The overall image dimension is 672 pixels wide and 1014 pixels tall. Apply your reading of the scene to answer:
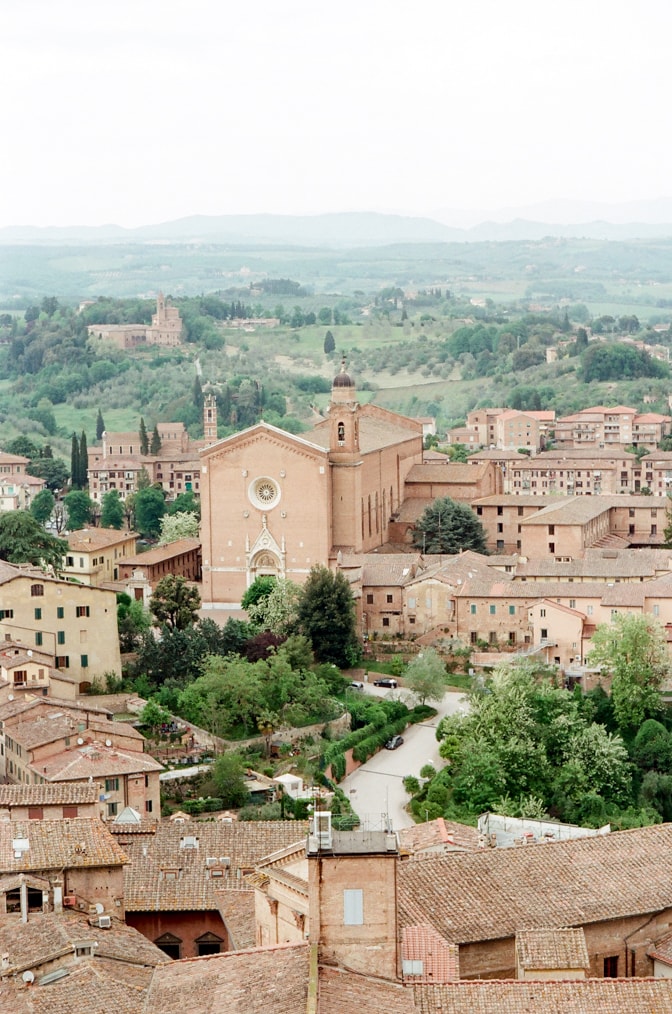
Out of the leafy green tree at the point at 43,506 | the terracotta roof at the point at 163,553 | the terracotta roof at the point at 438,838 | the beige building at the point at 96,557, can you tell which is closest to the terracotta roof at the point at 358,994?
the terracotta roof at the point at 438,838

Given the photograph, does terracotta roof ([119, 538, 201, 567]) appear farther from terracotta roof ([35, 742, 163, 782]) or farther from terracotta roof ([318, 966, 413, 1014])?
terracotta roof ([318, 966, 413, 1014])

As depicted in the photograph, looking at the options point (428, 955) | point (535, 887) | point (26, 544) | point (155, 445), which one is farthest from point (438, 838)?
point (155, 445)

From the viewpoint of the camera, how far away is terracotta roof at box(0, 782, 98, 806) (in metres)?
22.8

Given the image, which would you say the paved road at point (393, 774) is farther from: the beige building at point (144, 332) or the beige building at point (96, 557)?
the beige building at point (144, 332)

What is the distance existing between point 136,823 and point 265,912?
20.7 feet

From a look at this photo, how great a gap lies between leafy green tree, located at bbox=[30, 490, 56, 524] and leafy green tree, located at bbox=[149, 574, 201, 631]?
2210 centimetres

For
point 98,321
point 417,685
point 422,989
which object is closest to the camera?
point 422,989

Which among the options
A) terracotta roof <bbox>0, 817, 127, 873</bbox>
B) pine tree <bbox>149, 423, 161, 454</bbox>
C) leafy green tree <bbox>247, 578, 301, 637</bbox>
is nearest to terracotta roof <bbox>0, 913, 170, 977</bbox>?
terracotta roof <bbox>0, 817, 127, 873</bbox>

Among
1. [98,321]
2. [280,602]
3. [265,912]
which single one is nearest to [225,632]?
[280,602]

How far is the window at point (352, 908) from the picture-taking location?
1530cm

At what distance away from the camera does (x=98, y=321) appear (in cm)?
12975

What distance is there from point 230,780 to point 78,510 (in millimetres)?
33937

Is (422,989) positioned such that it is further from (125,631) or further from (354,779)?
(125,631)

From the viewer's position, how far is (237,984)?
15242 millimetres
